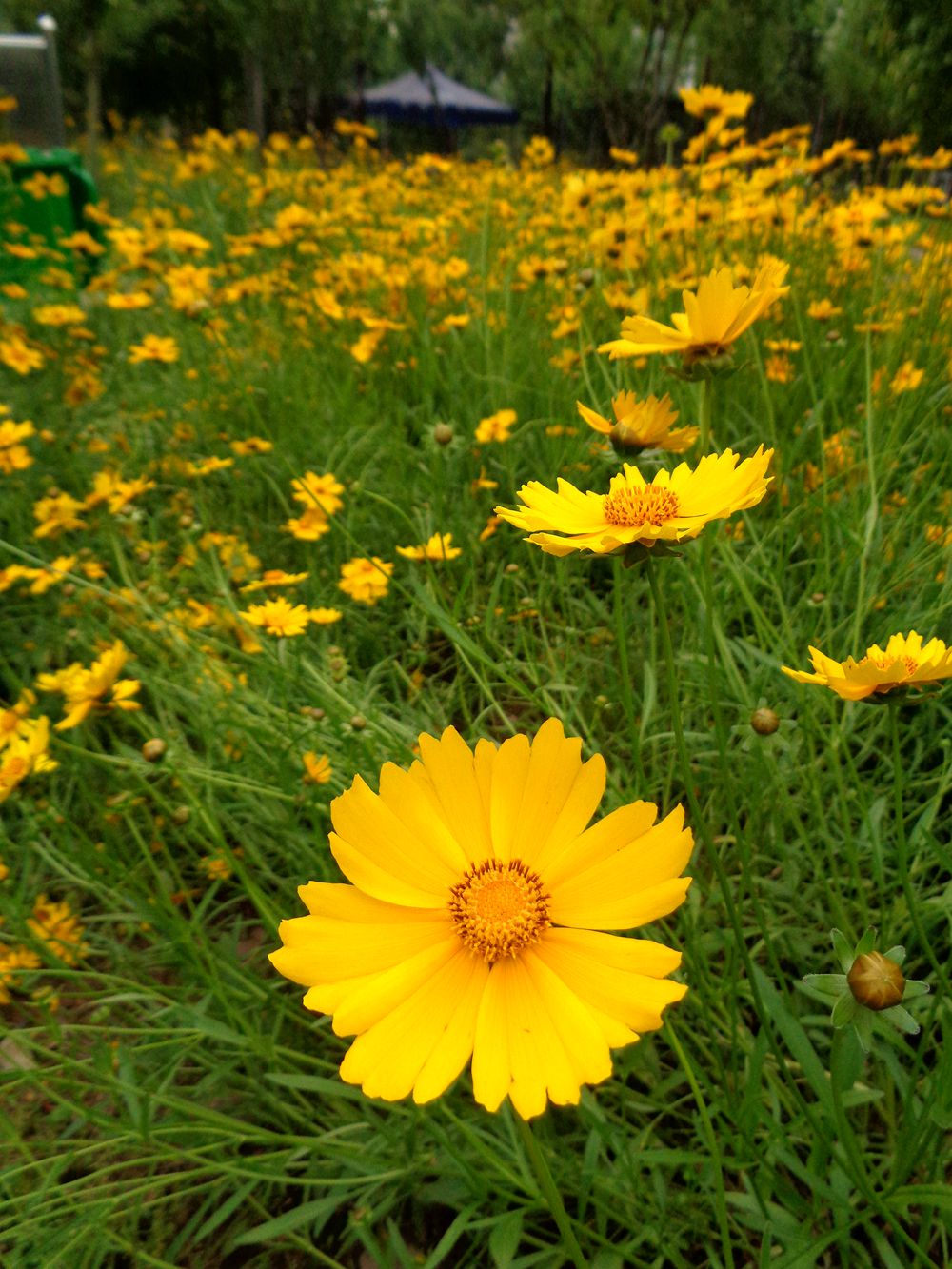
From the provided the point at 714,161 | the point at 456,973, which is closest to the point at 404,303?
the point at 714,161

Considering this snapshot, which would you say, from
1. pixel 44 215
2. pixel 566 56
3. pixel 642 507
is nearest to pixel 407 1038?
pixel 642 507

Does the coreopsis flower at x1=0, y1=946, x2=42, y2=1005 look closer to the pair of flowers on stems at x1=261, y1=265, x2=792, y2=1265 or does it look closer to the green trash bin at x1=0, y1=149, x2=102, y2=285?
the pair of flowers on stems at x1=261, y1=265, x2=792, y2=1265

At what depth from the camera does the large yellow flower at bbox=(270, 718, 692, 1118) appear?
0.35 meters

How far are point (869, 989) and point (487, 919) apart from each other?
17 centimetres

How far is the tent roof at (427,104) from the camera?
36.2ft

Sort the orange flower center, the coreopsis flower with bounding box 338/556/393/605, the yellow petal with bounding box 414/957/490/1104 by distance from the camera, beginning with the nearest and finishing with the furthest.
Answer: the yellow petal with bounding box 414/957/490/1104 < the orange flower center < the coreopsis flower with bounding box 338/556/393/605

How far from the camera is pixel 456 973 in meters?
0.40

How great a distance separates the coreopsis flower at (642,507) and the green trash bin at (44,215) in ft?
7.30

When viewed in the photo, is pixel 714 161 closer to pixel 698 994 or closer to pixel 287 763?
pixel 287 763

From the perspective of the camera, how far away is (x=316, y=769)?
79 cm

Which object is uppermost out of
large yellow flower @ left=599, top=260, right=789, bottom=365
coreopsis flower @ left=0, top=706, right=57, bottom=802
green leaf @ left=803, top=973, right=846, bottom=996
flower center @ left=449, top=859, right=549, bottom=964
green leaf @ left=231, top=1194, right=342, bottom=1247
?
large yellow flower @ left=599, top=260, right=789, bottom=365

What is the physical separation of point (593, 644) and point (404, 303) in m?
1.09

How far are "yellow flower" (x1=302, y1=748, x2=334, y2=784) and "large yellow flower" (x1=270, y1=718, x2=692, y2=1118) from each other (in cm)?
37

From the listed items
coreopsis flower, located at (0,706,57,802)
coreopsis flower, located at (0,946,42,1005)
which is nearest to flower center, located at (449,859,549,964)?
coreopsis flower, located at (0,706,57,802)
